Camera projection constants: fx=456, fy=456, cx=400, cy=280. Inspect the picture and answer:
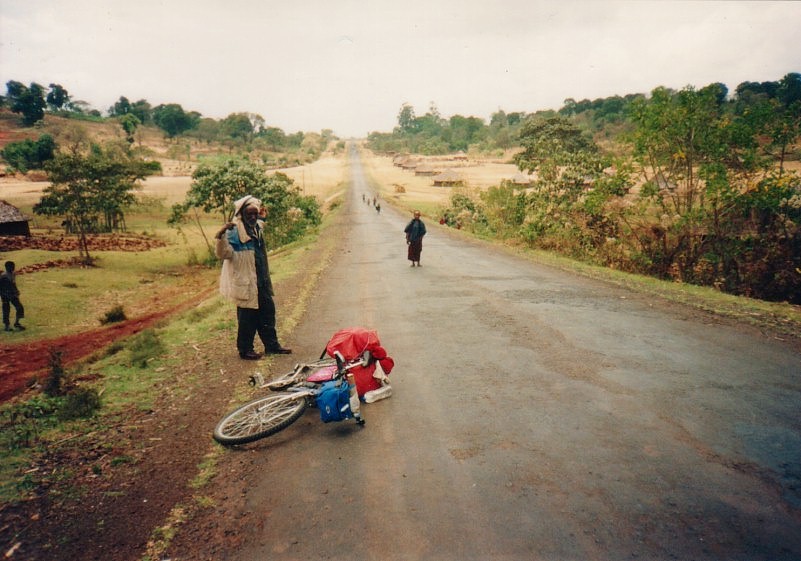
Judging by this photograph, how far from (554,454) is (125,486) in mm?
4090

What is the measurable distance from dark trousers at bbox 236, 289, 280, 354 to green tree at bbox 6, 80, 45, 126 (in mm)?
119452

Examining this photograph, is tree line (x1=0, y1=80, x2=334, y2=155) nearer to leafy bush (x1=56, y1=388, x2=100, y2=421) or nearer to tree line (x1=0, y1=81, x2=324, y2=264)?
tree line (x1=0, y1=81, x2=324, y2=264)

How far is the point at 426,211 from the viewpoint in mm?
43969

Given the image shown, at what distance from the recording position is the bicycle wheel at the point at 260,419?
4.82 meters

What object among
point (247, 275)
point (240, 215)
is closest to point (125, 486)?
point (247, 275)

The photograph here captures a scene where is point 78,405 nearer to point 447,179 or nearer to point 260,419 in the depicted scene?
point 260,419

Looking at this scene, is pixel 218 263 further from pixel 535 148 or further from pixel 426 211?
pixel 426 211

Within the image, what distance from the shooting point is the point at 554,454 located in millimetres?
4465

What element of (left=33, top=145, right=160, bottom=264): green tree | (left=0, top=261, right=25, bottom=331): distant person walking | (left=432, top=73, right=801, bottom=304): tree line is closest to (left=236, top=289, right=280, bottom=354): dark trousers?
(left=0, top=261, right=25, bottom=331): distant person walking

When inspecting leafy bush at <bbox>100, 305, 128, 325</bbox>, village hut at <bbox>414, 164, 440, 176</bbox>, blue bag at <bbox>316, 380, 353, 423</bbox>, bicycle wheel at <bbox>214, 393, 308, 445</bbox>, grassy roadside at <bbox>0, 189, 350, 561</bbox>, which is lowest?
leafy bush at <bbox>100, 305, 128, 325</bbox>

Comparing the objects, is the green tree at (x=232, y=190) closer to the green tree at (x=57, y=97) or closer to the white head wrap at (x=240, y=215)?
the white head wrap at (x=240, y=215)

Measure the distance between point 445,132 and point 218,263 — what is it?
16294cm

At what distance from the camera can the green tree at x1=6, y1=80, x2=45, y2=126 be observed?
94188 millimetres

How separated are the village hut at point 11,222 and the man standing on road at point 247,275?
35.4 meters
